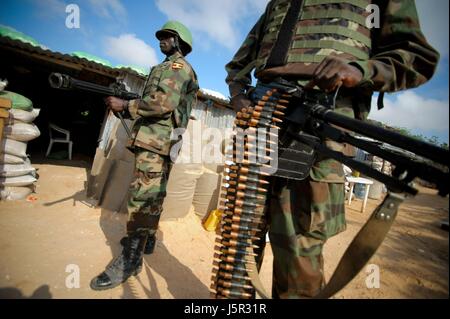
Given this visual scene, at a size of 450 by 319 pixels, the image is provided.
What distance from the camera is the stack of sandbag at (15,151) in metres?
4.71

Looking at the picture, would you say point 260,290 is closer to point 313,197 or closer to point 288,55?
point 313,197

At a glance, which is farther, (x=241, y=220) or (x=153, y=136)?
(x=153, y=136)

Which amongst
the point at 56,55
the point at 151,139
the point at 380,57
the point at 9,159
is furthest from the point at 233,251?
the point at 56,55

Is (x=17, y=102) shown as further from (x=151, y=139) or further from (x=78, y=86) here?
(x=151, y=139)

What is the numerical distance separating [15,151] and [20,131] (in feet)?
1.32

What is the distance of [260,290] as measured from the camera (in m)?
1.63

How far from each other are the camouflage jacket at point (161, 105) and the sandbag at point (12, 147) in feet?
9.98

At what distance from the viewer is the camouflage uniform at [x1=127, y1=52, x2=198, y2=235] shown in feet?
10.5

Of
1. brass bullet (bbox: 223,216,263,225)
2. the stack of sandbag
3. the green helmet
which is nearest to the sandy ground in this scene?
the stack of sandbag

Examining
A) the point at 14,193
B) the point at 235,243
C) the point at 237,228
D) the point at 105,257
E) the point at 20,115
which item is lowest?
the point at 105,257

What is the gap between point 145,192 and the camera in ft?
10.5

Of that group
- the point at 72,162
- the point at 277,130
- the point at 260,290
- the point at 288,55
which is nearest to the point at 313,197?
the point at 277,130

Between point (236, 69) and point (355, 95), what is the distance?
1.14 metres

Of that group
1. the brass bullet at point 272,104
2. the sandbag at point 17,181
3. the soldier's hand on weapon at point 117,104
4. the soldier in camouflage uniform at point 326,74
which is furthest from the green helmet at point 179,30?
the sandbag at point 17,181
